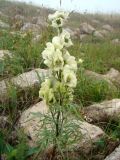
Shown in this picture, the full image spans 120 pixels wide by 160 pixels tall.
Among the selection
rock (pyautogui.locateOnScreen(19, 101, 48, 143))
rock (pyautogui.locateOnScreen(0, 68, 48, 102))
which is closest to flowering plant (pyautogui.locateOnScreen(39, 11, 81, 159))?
rock (pyautogui.locateOnScreen(19, 101, 48, 143))

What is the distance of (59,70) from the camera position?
3420mm

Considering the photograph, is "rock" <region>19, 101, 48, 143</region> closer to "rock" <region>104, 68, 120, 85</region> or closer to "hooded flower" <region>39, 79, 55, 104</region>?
"hooded flower" <region>39, 79, 55, 104</region>

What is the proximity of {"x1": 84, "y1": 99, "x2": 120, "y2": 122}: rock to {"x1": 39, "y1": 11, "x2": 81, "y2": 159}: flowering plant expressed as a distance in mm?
1460

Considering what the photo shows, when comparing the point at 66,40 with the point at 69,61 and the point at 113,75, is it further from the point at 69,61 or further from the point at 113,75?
the point at 113,75

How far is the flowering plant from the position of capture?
3340 mm

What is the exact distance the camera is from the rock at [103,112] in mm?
4945

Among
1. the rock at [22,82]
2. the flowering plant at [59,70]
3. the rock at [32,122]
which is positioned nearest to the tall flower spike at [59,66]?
the flowering plant at [59,70]

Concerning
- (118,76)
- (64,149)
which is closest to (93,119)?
(64,149)

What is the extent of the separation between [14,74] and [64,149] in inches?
78.9

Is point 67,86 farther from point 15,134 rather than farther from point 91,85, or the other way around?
point 91,85

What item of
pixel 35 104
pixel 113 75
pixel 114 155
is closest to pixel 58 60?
pixel 114 155

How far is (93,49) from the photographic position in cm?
954

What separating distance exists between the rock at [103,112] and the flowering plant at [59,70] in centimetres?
146

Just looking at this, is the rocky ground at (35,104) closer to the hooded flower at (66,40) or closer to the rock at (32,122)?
the rock at (32,122)
